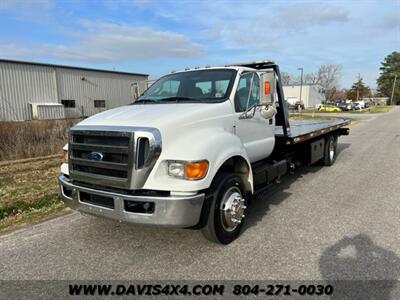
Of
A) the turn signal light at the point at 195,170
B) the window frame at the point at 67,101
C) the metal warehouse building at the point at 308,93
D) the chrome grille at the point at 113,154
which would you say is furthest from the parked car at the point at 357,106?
the chrome grille at the point at 113,154

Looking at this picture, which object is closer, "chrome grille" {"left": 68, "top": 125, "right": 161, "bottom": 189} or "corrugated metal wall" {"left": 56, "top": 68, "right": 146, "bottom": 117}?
"chrome grille" {"left": 68, "top": 125, "right": 161, "bottom": 189}

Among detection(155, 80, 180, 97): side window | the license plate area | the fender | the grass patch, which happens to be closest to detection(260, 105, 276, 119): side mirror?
the fender

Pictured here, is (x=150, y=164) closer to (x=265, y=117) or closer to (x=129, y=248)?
(x=129, y=248)

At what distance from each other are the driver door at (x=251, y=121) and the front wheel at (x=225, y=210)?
81cm

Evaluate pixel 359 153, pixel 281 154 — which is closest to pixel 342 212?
pixel 281 154

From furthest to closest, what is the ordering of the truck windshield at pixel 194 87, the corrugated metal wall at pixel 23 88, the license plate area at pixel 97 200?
the corrugated metal wall at pixel 23 88, the truck windshield at pixel 194 87, the license plate area at pixel 97 200

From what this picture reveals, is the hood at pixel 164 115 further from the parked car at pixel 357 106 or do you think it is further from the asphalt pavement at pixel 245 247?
the parked car at pixel 357 106

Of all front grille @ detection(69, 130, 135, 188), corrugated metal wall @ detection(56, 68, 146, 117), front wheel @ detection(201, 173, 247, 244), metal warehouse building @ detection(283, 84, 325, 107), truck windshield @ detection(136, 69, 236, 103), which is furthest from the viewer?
metal warehouse building @ detection(283, 84, 325, 107)

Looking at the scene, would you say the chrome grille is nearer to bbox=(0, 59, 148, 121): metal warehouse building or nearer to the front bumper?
the front bumper

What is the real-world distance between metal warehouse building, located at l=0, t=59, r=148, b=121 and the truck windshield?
23.6 m

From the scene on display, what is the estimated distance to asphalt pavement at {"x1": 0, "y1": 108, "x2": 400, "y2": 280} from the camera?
3629 millimetres

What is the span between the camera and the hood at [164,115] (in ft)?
12.6

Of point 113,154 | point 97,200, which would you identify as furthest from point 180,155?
point 97,200

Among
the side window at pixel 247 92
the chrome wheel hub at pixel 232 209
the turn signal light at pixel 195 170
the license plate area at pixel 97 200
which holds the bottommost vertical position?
the chrome wheel hub at pixel 232 209
